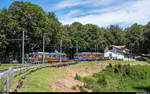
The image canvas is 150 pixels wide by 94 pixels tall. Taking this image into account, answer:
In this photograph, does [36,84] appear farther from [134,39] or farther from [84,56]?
[134,39]

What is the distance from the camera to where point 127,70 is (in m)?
42.7

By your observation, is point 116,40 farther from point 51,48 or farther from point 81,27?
point 51,48

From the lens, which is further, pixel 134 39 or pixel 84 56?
pixel 134 39

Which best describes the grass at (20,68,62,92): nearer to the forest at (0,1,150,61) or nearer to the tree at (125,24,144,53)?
the forest at (0,1,150,61)

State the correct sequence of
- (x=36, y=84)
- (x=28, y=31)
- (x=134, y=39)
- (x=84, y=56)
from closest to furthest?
1. (x=36, y=84)
2. (x=28, y=31)
3. (x=84, y=56)
4. (x=134, y=39)

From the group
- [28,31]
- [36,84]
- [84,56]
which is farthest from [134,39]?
[36,84]

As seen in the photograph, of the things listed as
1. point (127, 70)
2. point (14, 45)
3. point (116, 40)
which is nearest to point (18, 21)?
point (14, 45)

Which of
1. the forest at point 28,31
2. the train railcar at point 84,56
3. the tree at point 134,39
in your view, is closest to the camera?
the forest at point 28,31

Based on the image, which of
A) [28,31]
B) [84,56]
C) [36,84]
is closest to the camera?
[36,84]

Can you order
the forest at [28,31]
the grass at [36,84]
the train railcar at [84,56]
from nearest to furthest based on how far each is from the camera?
1. the grass at [36,84]
2. the forest at [28,31]
3. the train railcar at [84,56]

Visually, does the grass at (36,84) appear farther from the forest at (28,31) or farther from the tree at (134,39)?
the tree at (134,39)

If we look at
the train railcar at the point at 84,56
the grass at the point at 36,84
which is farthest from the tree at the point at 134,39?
the grass at the point at 36,84

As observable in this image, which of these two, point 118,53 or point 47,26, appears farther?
point 118,53

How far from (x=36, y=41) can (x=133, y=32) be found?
53986 millimetres
